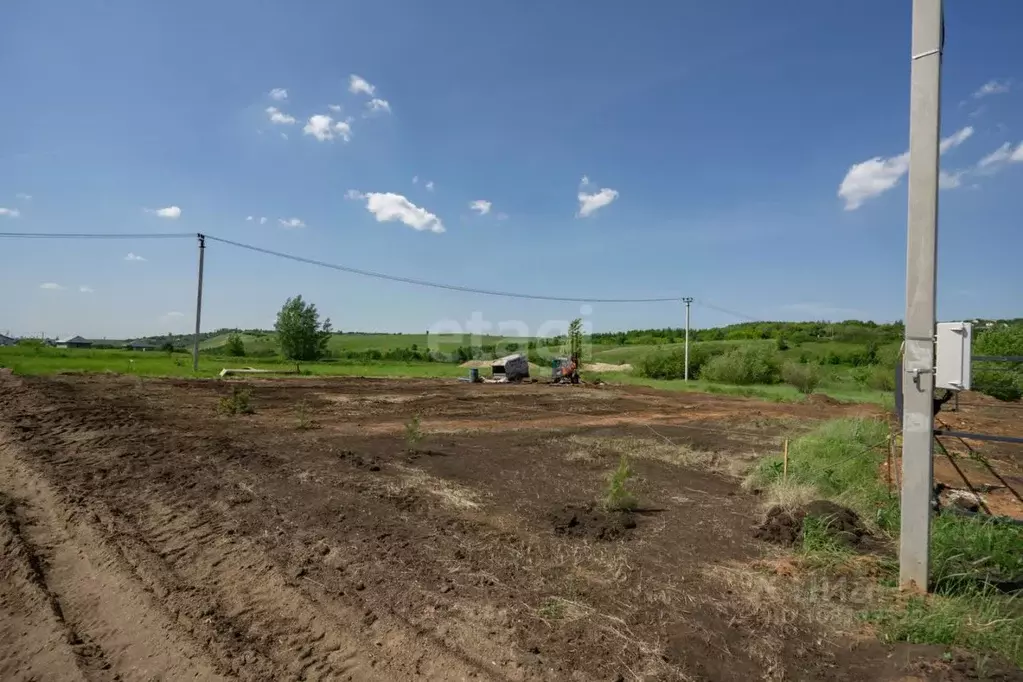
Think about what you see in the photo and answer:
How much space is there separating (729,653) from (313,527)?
12.6 feet

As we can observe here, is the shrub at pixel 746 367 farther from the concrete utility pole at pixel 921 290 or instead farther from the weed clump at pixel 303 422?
the concrete utility pole at pixel 921 290

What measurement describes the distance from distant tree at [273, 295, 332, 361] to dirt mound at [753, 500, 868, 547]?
59.9 metres

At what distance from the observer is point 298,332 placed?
60.9 metres

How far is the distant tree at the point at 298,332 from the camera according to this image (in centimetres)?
6066

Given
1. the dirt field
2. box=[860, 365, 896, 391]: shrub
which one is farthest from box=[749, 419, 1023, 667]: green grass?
box=[860, 365, 896, 391]: shrub

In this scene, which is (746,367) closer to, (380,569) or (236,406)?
(236,406)

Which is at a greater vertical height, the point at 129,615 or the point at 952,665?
the point at 952,665

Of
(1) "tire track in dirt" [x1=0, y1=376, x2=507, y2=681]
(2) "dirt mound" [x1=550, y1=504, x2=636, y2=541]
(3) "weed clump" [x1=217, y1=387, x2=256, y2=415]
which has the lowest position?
(1) "tire track in dirt" [x1=0, y1=376, x2=507, y2=681]

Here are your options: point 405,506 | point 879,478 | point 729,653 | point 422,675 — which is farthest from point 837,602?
point 879,478

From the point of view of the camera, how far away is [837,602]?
152 inches

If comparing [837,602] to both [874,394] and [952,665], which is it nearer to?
[952,665]

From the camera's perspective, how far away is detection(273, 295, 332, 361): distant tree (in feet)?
199

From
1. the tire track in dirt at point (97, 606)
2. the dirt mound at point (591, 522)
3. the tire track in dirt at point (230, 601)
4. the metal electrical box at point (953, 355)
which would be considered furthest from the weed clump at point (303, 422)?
the metal electrical box at point (953, 355)

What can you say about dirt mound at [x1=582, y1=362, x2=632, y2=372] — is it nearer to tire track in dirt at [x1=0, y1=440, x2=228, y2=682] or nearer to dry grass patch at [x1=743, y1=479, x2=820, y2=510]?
dry grass patch at [x1=743, y1=479, x2=820, y2=510]
